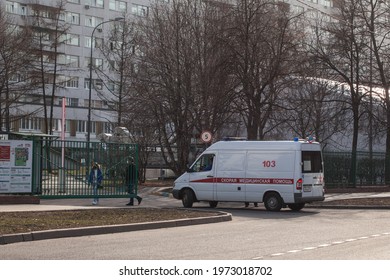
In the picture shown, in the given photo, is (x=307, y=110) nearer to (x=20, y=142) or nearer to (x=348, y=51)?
(x=348, y=51)

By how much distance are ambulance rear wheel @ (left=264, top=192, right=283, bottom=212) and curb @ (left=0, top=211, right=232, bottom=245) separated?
403 cm

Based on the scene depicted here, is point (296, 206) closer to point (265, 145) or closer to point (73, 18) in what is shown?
point (265, 145)

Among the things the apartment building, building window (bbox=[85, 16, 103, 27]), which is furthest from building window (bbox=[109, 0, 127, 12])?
building window (bbox=[85, 16, 103, 27])

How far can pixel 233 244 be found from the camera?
12289mm

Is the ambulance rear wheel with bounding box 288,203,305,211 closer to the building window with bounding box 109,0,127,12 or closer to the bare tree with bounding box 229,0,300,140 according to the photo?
the bare tree with bounding box 229,0,300,140

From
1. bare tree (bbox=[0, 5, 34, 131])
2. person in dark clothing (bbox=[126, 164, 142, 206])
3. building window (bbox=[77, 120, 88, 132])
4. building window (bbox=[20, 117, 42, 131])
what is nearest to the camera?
person in dark clothing (bbox=[126, 164, 142, 206])

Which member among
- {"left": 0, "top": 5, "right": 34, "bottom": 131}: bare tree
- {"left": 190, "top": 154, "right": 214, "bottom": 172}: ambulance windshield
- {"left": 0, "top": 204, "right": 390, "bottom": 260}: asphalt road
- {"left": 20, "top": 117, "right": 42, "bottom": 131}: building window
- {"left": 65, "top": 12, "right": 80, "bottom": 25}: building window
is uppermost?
{"left": 65, "top": 12, "right": 80, "bottom": 25}: building window

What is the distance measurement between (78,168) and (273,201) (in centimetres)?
717

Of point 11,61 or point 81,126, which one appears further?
point 81,126

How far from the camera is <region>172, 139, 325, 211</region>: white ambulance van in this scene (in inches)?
839

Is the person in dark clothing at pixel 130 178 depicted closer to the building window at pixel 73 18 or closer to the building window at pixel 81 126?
the building window at pixel 81 126

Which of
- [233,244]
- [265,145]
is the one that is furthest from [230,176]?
[233,244]

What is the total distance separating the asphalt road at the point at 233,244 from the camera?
10477mm
